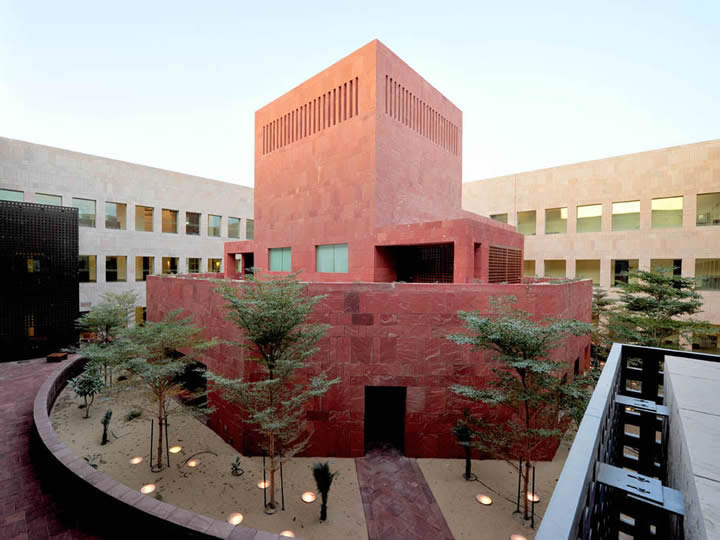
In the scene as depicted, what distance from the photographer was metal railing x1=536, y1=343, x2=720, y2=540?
4.25 ft

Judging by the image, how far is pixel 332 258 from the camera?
1569 centimetres

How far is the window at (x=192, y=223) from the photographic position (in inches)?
1150

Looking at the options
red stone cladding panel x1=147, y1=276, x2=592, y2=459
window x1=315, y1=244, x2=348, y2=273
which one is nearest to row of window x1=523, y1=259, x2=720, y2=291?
red stone cladding panel x1=147, y1=276, x2=592, y2=459

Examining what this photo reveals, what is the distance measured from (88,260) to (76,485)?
70.3ft

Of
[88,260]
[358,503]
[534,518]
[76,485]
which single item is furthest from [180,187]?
[534,518]

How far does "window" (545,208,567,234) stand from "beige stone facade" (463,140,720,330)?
67mm

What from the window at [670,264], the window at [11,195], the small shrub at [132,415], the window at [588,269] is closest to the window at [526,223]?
the window at [588,269]

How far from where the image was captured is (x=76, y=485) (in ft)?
25.1

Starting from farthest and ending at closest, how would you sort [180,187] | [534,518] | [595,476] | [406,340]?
[180,187], [406,340], [534,518], [595,476]

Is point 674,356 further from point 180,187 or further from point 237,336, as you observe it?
point 180,187

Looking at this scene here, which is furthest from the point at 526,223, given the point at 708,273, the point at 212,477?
the point at 212,477

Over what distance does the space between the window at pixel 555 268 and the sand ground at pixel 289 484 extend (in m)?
17.2

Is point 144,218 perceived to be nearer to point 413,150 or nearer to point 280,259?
point 280,259

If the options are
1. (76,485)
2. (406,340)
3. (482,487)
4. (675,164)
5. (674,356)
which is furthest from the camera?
(675,164)
